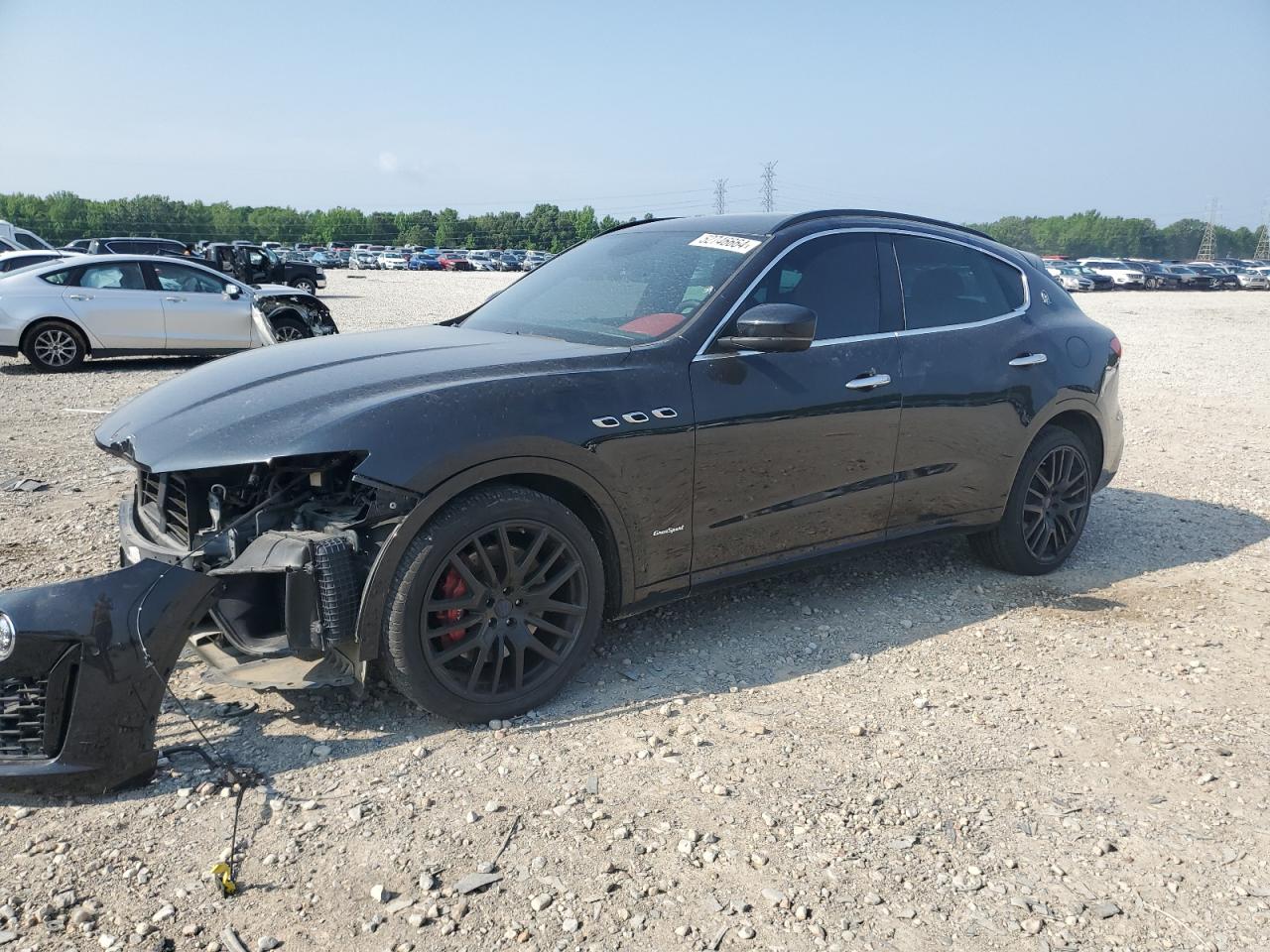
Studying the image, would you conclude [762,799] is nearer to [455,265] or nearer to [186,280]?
[186,280]

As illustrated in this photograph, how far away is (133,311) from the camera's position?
42.1ft

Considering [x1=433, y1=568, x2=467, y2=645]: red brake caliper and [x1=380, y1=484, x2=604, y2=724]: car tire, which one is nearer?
[x1=380, y1=484, x2=604, y2=724]: car tire

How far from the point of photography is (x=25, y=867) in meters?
2.67

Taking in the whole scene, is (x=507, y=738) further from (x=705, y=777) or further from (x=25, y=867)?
(x=25, y=867)

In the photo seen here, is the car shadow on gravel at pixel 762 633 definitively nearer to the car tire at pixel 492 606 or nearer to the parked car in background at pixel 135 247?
the car tire at pixel 492 606

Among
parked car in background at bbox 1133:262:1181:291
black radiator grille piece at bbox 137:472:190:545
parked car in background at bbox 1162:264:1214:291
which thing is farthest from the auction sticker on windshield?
parked car in background at bbox 1162:264:1214:291

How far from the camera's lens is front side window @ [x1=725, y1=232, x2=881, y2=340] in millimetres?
4285

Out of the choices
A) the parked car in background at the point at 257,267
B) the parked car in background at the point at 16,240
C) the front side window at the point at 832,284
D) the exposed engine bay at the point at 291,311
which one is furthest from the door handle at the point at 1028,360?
the parked car in background at the point at 16,240

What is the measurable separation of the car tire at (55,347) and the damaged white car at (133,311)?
0.04 feet

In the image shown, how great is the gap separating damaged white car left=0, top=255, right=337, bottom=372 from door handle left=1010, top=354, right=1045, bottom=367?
9469 mm

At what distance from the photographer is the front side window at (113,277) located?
501 inches

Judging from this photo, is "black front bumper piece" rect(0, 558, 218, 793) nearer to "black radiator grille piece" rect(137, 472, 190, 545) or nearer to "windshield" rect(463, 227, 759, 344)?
"black radiator grille piece" rect(137, 472, 190, 545)

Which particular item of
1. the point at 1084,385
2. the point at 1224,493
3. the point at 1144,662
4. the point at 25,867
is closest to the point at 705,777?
the point at 25,867

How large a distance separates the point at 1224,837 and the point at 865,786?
1.07 meters
